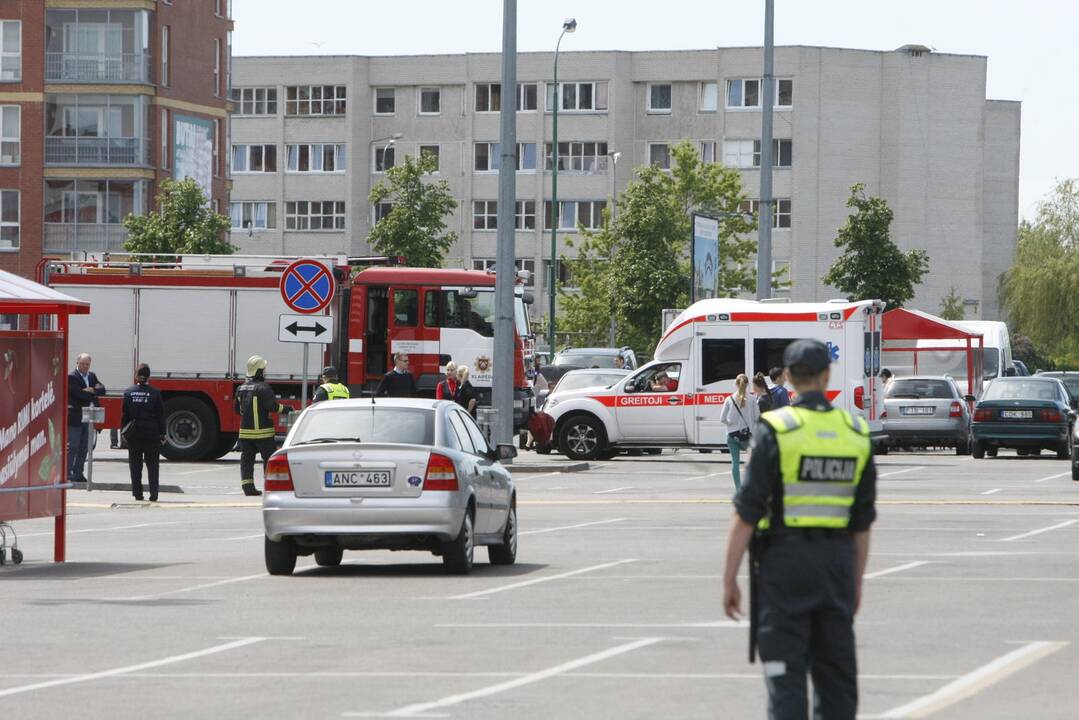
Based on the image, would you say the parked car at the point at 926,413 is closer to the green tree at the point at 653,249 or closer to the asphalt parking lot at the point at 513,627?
the asphalt parking lot at the point at 513,627

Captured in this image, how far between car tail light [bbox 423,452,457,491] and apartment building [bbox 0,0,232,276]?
60.1 meters

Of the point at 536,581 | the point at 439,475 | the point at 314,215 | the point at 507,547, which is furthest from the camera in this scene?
the point at 314,215

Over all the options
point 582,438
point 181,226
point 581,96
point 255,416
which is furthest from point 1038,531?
point 581,96

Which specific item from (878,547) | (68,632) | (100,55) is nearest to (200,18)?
(100,55)

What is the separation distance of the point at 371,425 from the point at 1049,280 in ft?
262

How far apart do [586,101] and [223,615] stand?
87.6m

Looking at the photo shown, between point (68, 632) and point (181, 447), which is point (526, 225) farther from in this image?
point (68, 632)

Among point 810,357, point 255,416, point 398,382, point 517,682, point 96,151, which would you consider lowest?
point 517,682

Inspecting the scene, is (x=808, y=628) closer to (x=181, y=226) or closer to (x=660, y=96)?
(x=181, y=226)

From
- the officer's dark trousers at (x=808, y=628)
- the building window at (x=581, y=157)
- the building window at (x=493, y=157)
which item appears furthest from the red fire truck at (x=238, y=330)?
the building window at (x=493, y=157)

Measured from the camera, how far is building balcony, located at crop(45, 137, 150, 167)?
245 ft

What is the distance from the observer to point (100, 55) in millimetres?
75000

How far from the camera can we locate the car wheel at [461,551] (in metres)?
16.6

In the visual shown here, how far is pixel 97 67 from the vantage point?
7494cm
